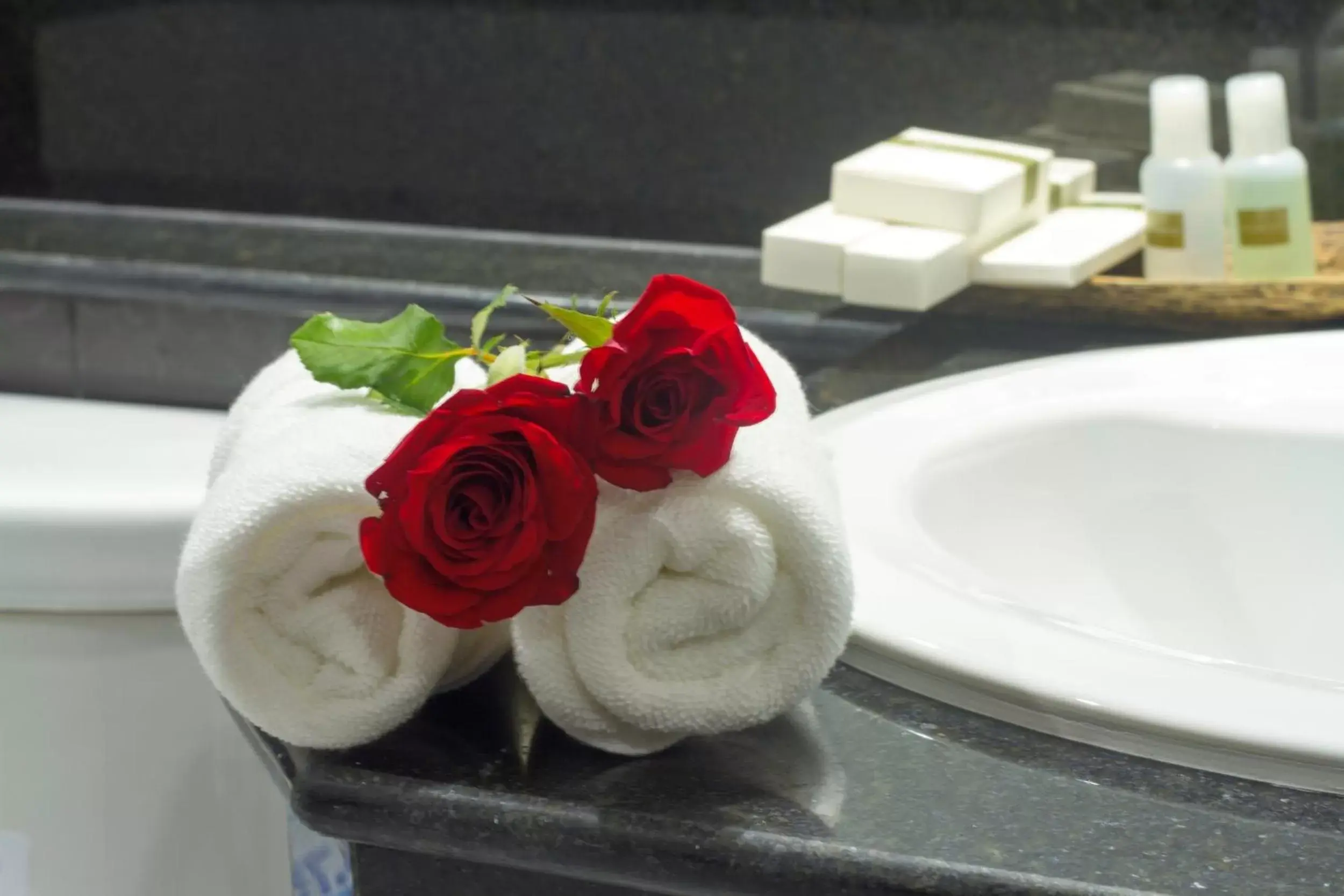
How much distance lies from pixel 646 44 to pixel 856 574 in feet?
2.22

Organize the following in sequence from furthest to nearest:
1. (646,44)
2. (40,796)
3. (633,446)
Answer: (646,44) < (40,796) < (633,446)

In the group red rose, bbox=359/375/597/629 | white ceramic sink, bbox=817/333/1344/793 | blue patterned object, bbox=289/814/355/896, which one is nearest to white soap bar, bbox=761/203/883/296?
white ceramic sink, bbox=817/333/1344/793

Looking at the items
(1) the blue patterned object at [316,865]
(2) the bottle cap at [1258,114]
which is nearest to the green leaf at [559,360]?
(1) the blue patterned object at [316,865]

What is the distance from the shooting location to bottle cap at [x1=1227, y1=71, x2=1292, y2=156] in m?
0.89

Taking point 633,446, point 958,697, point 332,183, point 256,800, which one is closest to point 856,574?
point 958,697

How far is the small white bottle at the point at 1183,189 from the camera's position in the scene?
0.90m

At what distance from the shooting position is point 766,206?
113 centimetres

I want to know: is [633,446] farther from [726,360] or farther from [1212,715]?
[1212,715]

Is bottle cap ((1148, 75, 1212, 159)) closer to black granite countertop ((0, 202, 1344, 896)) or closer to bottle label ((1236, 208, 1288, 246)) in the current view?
bottle label ((1236, 208, 1288, 246))

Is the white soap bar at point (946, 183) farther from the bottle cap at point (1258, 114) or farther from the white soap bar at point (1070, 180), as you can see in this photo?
the bottle cap at point (1258, 114)

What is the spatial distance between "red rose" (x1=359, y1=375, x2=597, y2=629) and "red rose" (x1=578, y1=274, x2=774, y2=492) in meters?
0.02

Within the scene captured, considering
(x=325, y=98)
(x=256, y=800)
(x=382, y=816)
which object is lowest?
(x=256, y=800)

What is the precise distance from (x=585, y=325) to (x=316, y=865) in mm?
442

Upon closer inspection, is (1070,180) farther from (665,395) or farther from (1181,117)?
(665,395)
